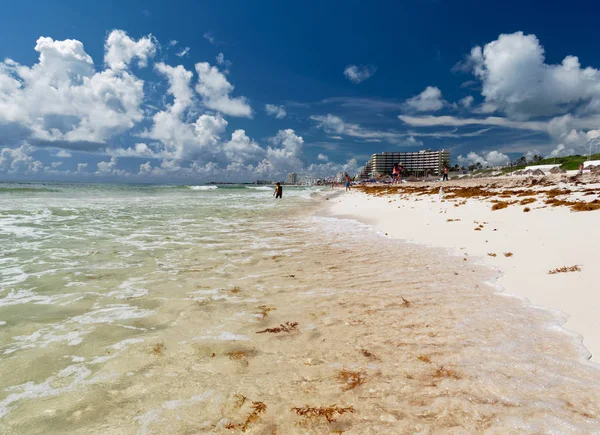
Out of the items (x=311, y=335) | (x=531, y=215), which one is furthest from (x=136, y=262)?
(x=531, y=215)

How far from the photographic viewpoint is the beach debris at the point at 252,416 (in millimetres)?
2822

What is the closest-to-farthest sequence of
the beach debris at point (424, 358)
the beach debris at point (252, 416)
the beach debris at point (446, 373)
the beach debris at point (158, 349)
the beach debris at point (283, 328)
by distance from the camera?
the beach debris at point (252, 416) < the beach debris at point (446, 373) < the beach debris at point (424, 358) < the beach debris at point (158, 349) < the beach debris at point (283, 328)

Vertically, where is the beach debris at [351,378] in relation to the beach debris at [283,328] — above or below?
above

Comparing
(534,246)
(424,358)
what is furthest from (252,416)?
(534,246)

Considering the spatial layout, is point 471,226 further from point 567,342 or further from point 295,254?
point 567,342

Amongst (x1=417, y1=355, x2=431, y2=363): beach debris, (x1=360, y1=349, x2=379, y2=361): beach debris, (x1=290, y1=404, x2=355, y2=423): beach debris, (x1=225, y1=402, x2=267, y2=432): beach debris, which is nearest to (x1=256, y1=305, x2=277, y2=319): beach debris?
(x1=360, y1=349, x2=379, y2=361): beach debris

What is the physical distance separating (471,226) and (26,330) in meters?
13.6

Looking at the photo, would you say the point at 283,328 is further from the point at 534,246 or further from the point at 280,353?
the point at 534,246

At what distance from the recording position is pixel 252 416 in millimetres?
2941

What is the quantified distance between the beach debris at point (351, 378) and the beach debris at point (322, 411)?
0.31 metres

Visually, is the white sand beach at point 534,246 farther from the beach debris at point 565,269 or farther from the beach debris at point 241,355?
the beach debris at point 241,355

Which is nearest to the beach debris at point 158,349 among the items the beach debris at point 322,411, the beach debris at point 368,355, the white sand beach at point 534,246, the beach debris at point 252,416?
the beach debris at point 252,416

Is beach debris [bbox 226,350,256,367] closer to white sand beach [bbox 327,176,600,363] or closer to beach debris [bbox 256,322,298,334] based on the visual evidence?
beach debris [bbox 256,322,298,334]

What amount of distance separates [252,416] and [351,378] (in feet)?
3.82
